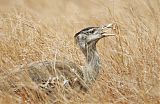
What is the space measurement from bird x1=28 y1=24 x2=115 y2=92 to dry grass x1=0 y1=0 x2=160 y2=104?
92 millimetres

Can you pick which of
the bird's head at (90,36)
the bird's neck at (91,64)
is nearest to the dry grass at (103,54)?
the bird's neck at (91,64)

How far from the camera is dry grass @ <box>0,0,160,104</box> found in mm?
4598

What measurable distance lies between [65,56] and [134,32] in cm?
91

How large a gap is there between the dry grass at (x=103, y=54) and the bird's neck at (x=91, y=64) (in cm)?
7

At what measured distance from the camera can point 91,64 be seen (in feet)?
17.2

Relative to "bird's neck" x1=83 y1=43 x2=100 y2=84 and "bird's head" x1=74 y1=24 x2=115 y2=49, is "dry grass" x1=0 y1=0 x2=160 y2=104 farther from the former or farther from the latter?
"bird's head" x1=74 y1=24 x2=115 y2=49

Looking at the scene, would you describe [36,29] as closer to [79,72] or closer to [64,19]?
[79,72]

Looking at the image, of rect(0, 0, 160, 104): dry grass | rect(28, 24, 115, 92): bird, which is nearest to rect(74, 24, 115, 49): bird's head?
rect(28, 24, 115, 92): bird

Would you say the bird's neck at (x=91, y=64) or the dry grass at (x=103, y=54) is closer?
the dry grass at (x=103, y=54)

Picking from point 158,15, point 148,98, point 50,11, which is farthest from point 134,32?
point 50,11

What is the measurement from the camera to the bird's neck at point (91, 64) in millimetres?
5082

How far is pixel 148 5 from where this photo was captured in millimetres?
6766

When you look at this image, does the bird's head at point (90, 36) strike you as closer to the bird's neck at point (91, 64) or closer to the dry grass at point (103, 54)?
the bird's neck at point (91, 64)

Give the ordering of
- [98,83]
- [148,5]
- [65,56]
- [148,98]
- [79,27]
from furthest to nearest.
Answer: [79,27]
[148,5]
[65,56]
[98,83]
[148,98]
